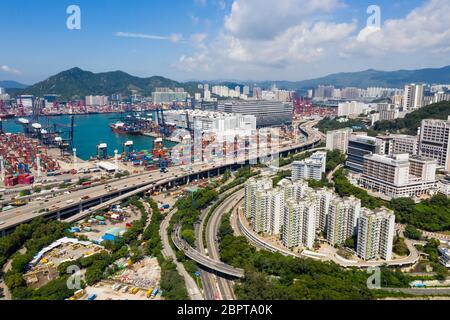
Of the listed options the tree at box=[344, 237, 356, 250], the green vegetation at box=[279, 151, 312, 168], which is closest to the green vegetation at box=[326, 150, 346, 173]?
the green vegetation at box=[279, 151, 312, 168]

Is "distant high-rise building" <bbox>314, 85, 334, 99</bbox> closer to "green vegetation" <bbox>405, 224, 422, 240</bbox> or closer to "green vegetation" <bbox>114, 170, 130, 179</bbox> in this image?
"green vegetation" <bbox>114, 170, 130, 179</bbox>

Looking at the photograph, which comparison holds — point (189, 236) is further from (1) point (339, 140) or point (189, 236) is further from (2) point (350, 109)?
(2) point (350, 109)

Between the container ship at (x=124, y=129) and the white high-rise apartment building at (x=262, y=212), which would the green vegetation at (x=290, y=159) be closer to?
the white high-rise apartment building at (x=262, y=212)

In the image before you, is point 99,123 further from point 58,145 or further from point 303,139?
point 303,139

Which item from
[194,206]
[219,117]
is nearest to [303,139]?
[219,117]

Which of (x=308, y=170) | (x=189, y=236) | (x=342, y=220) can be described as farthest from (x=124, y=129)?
(x=342, y=220)

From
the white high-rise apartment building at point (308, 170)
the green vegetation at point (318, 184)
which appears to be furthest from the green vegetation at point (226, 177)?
the green vegetation at point (318, 184)
